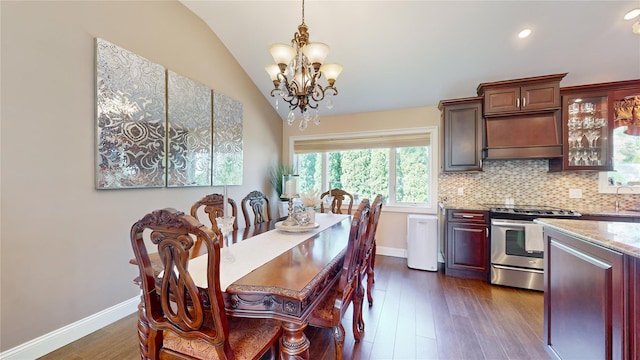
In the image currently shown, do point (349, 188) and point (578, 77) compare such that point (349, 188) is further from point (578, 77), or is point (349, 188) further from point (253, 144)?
point (578, 77)

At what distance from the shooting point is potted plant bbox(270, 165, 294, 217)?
4465mm

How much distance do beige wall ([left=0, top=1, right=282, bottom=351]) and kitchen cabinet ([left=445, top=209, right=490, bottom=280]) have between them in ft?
11.3

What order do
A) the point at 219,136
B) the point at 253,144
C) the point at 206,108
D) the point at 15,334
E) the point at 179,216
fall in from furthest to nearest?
1. the point at 253,144
2. the point at 219,136
3. the point at 206,108
4. the point at 15,334
5. the point at 179,216

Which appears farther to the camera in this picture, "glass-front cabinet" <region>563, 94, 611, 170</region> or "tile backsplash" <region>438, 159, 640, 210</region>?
"tile backsplash" <region>438, 159, 640, 210</region>

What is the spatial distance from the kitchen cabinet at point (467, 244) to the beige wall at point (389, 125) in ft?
2.63

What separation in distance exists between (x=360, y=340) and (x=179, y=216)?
1721 millimetres

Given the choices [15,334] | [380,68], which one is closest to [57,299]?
[15,334]

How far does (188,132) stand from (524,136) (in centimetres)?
404

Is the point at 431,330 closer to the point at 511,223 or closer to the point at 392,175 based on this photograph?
the point at 511,223

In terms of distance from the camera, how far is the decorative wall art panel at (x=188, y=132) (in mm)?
2584

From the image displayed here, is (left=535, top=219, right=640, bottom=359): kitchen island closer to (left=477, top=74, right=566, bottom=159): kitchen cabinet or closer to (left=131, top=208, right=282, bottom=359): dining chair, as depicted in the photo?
(left=131, top=208, right=282, bottom=359): dining chair

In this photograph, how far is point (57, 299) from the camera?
6.07 feet

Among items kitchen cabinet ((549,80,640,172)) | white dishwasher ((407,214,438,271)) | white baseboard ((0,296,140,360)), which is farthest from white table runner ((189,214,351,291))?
Answer: kitchen cabinet ((549,80,640,172))

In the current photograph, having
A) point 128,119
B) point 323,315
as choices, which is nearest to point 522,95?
point 323,315
